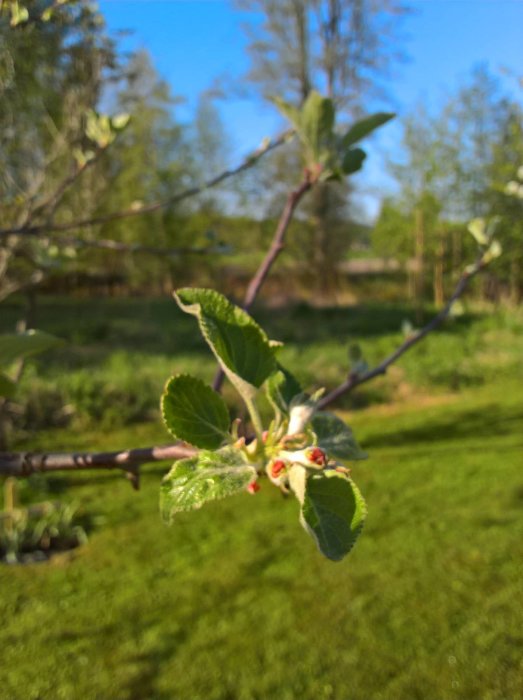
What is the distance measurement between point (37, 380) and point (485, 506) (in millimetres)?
3872

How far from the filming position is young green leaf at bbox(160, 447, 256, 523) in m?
0.31

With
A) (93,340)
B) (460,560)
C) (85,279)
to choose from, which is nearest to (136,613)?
(460,560)

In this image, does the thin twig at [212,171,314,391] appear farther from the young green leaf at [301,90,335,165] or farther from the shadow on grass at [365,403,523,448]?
the shadow on grass at [365,403,523,448]

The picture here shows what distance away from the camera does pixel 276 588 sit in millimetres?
3029

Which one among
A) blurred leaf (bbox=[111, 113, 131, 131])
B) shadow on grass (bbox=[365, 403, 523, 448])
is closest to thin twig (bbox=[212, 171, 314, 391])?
blurred leaf (bbox=[111, 113, 131, 131])

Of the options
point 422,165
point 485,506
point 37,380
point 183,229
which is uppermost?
point 422,165

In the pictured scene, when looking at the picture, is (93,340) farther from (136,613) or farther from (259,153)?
(259,153)

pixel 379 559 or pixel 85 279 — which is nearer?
pixel 379 559

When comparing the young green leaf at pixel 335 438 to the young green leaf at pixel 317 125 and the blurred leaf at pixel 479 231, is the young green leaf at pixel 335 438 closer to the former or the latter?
the young green leaf at pixel 317 125

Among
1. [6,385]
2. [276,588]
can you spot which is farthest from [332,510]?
[276,588]

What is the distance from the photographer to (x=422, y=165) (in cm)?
1020

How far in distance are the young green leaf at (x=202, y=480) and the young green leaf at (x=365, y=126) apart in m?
0.38

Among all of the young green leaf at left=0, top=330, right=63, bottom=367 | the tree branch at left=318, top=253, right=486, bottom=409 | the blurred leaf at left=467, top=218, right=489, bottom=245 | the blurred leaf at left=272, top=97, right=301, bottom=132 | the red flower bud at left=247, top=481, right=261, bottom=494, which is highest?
the blurred leaf at left=272, top=97, right=301, bottom=132

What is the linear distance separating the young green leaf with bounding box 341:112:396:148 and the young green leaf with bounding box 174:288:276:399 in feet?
1.10
